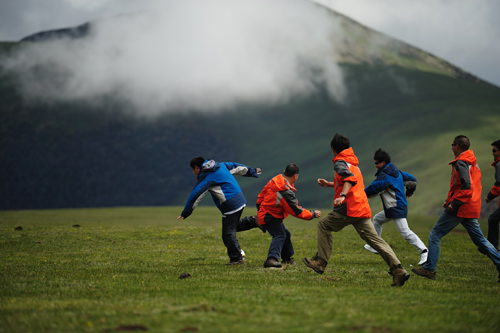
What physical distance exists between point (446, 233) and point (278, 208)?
314cm

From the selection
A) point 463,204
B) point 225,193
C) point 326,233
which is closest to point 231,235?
point 225,193

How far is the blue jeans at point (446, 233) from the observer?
8.60 metres

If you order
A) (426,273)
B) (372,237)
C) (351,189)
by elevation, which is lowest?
(426,273)

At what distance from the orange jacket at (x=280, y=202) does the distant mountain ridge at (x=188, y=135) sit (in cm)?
6286

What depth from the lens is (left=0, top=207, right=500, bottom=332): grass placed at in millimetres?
5152

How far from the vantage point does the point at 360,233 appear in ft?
26.8

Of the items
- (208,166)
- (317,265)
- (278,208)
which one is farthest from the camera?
(208,166)

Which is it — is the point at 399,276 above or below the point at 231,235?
below

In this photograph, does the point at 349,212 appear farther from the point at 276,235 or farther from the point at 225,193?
the point at 225,193

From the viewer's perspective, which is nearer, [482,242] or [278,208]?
[482,242]

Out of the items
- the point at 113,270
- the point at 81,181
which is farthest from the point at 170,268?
the point at 81,181

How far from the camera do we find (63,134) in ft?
319

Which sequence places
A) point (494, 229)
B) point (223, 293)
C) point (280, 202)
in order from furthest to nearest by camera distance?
point (494, 229)
point (280, 202)
point (223, 293)

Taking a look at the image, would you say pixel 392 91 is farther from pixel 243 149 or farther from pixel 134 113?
pixel 134 113
